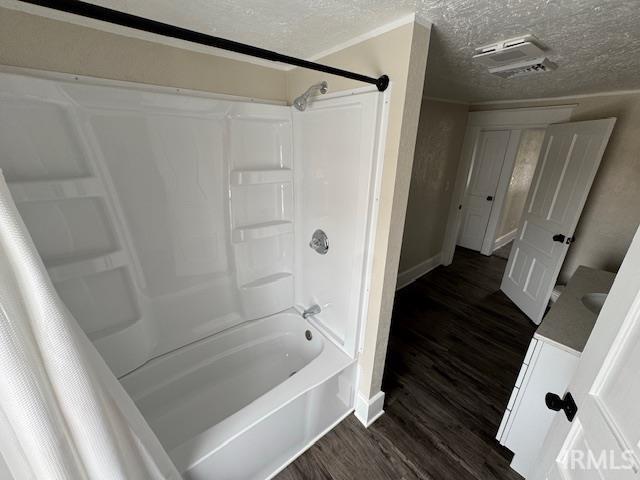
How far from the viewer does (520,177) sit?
4004 millimetres

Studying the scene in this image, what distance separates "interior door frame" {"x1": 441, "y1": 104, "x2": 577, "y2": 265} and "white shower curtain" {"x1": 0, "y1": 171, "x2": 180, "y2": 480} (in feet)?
11.8

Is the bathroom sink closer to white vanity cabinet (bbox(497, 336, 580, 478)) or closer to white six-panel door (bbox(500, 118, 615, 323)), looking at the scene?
white vanity cabinet (bbox(497, 336, 580, 478))

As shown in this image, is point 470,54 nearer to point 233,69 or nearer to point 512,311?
point 233,69

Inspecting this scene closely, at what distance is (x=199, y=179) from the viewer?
4.80ft

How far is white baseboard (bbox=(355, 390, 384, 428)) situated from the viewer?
1538 millimetres

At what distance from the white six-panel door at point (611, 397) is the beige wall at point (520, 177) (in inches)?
149

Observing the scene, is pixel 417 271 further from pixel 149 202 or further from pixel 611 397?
pixel 149 202

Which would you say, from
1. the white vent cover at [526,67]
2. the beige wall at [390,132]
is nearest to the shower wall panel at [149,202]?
the beige wall at [390,132]

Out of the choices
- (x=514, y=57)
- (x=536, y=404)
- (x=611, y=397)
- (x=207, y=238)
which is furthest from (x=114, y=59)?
(x=536, y=404)

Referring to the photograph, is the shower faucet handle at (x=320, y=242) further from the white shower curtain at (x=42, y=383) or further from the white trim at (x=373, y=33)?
the white shower curtain at (x=42, y=383)

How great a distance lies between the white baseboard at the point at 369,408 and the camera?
60.6 inches

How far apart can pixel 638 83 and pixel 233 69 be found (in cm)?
275

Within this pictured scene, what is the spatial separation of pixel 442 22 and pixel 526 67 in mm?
783

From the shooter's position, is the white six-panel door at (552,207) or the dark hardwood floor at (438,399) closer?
the dark hardwood floor at (438,399)
